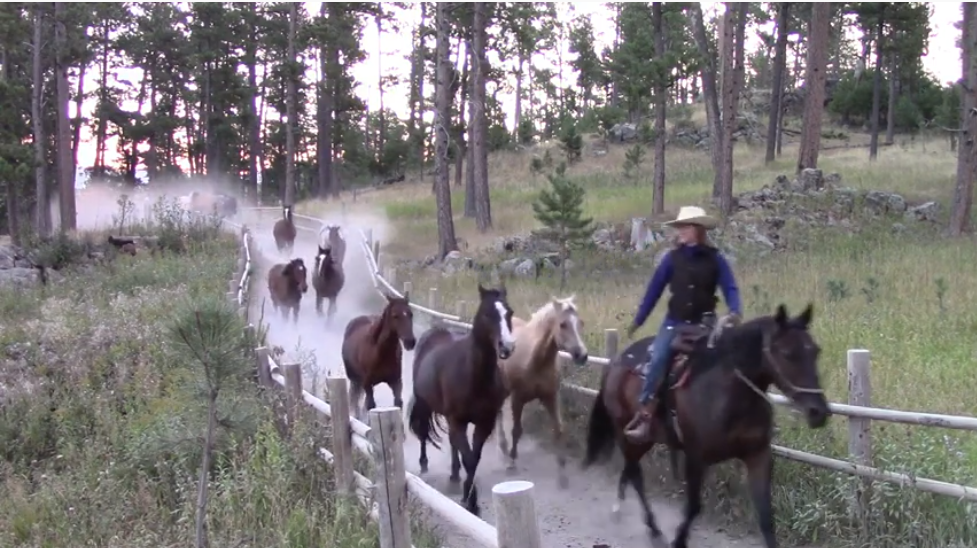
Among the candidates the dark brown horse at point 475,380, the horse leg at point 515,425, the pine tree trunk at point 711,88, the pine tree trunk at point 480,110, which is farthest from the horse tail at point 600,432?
the pine tree trunk at point 480,110

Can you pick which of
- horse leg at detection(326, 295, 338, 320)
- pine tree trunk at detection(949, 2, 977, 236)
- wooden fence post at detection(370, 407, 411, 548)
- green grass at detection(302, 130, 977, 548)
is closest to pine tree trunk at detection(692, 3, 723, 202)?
green grass at detection(302, 130, 977, 548)

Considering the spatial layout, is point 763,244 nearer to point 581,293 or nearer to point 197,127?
point 581,293

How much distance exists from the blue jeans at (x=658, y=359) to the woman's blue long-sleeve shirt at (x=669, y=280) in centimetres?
15

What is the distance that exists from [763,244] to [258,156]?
47.4m

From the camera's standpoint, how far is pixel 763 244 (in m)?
22.1

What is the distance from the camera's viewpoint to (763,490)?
624 centimetres

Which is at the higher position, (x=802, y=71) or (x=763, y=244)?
(x=802, y=71)

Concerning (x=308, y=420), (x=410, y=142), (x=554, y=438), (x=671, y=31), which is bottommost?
(x=554, y=438)

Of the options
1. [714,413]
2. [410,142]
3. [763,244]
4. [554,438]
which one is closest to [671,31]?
[410,142]

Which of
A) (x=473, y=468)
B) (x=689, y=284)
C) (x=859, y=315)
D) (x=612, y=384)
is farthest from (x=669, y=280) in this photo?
(x=859, y=315)

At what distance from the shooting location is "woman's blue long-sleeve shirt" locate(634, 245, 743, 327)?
274 inches

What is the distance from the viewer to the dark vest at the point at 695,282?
23.3 ft

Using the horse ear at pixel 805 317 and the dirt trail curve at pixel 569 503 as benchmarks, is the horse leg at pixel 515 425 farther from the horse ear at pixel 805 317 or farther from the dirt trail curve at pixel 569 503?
the horse ear at pixel 805 317

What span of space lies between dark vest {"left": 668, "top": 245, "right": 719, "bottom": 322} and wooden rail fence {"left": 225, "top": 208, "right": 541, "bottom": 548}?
2.65 meters
